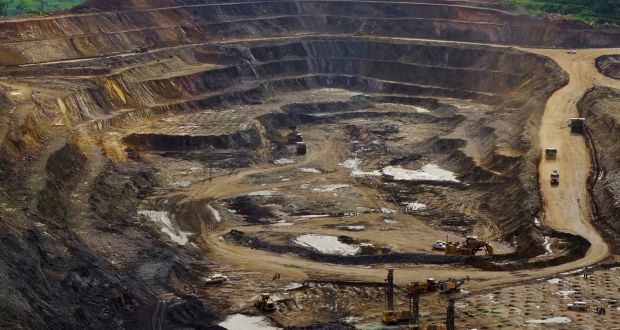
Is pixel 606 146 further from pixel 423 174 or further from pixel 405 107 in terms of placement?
pixel 405 107

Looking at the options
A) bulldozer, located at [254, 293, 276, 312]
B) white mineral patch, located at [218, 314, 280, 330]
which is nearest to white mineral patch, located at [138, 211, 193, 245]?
bulldozer, located at [254, 293, 276, 312]

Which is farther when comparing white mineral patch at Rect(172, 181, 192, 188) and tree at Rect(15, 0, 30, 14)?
tree at Rect(15, 0, 30, 14)

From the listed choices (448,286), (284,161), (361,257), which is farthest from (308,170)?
(448,286)

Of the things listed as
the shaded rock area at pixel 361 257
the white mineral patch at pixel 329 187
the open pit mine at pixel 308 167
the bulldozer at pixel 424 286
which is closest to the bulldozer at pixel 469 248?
the open pit mine at pixel 308 167

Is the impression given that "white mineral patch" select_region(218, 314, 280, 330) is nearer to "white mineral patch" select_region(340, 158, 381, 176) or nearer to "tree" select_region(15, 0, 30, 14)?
"white mineral patch" select_region(340, 158, 381, 176)

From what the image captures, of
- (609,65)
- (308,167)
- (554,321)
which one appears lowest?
(554,321)

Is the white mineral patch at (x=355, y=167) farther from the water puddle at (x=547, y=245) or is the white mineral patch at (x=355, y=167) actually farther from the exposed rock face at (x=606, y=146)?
the water puddle at (x=547, y=245)
